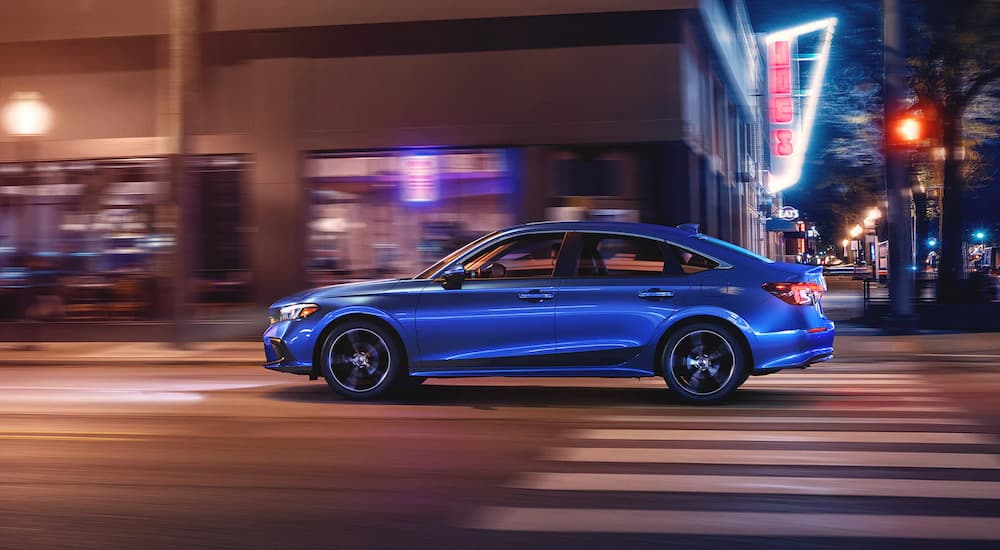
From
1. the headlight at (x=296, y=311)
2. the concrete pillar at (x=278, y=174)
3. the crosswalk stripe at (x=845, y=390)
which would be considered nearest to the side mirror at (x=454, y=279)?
the headlight at (x=296, y=311)

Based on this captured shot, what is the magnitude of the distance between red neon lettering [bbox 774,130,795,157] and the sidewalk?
81.2 ft

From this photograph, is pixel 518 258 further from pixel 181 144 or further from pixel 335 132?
pixel 335 132

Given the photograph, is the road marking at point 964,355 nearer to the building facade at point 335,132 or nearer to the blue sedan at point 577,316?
the blue sedan at point 577,316

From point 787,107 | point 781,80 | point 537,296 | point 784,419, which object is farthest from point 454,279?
point 787,107

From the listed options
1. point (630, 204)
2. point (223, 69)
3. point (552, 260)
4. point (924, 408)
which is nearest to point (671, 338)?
point (552, 260)

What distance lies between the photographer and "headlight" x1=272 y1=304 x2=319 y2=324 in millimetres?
10680

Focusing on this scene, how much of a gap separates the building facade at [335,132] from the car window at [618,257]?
31.5 feet

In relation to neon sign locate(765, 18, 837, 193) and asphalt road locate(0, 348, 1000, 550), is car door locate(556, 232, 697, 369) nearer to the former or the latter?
asphalt road locate(0, 348, 1000, 550)

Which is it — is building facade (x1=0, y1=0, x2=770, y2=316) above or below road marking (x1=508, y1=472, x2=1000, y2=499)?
above

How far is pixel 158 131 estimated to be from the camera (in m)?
20.9

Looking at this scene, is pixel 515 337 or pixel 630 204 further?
pixel 630 204

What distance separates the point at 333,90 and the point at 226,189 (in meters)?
2.70

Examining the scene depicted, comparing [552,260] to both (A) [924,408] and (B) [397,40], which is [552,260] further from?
(B) [397,40]

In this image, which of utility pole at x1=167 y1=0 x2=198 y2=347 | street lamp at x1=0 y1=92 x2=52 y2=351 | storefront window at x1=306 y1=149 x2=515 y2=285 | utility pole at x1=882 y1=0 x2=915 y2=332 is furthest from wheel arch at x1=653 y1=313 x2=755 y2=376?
street lamp at x1=0 y1=92 x2=52 y2=351
